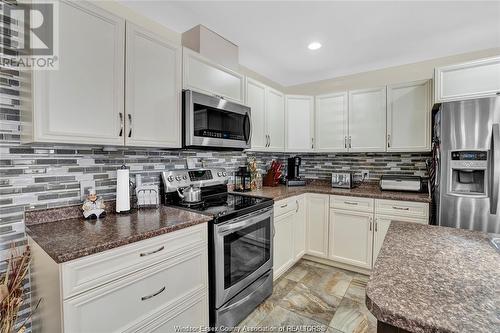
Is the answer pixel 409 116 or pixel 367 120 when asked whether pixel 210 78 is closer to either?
pixel 367 120

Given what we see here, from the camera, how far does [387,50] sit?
261 centimetres

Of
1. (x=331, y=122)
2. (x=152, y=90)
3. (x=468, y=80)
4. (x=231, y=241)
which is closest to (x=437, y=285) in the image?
(x=231, y=241)

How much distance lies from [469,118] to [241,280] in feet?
7.57

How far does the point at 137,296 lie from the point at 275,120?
2367 millimetres

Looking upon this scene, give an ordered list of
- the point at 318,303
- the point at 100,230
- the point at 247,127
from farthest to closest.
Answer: the point at 247,127 < the point at 318,303 < the point at 100,230

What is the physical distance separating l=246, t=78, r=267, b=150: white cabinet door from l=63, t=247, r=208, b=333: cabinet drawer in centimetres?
152

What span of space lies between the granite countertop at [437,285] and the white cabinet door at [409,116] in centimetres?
172

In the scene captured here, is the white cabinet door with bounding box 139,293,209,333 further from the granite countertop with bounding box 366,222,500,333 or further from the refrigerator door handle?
the refrigerator door handle

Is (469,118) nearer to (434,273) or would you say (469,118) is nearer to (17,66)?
(434,273)

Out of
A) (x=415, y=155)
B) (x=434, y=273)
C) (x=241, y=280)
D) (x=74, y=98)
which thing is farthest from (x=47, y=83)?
(x=415, y=155)

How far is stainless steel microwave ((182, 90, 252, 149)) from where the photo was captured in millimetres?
1829

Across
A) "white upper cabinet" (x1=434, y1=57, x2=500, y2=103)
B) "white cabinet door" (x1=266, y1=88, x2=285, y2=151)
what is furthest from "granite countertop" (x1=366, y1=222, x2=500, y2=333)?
"white cabinet door" (x1=266, y1=88, x2=285, y2=151)

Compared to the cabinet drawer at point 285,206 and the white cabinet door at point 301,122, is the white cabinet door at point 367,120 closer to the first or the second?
the white cabinet door at point 301,122

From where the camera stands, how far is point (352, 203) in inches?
104
